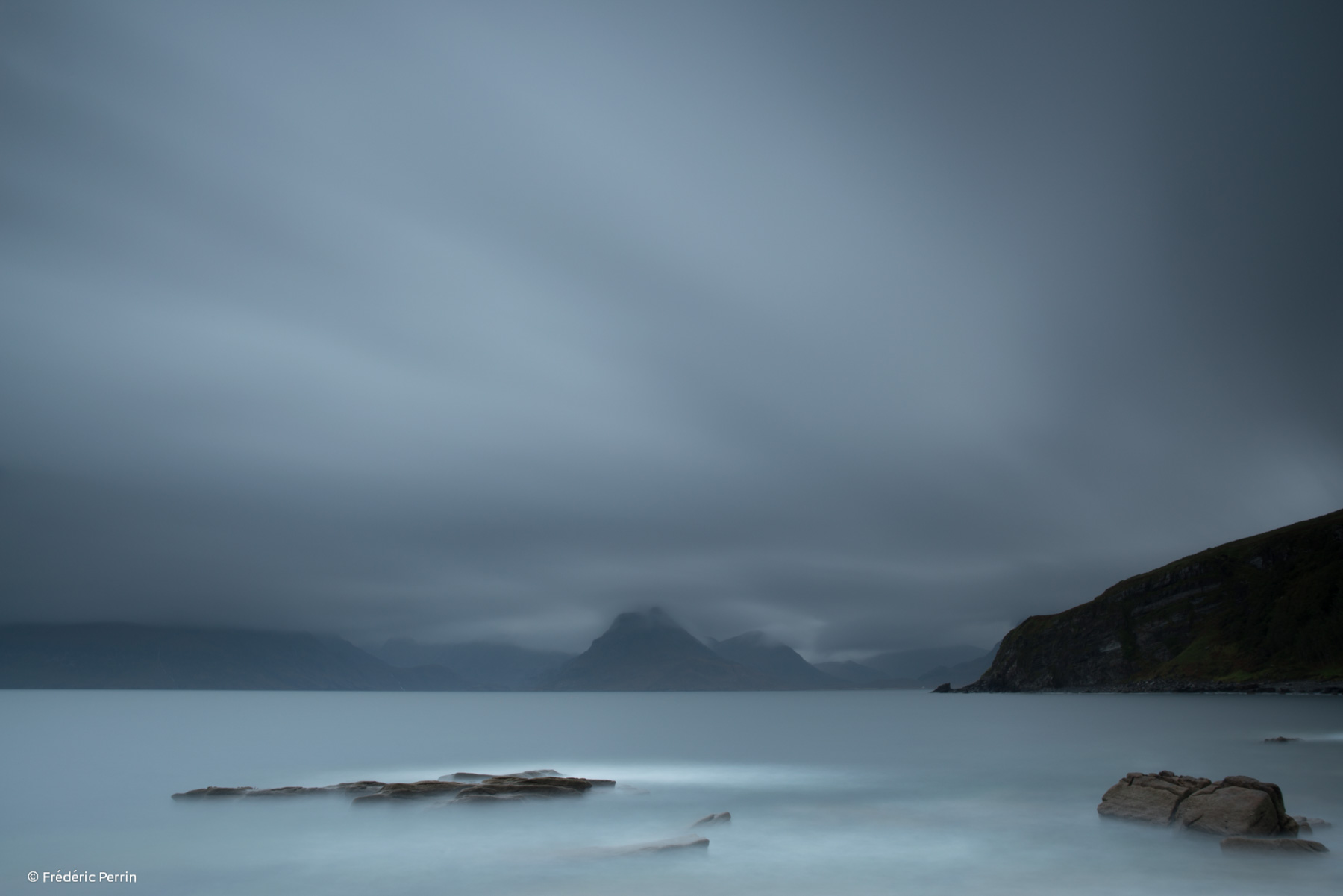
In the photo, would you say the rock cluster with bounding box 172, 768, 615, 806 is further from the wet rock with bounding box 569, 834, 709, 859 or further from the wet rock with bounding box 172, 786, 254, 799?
the wet rock with bounding box 569, 834, 709, 859

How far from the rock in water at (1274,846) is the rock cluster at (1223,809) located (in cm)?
2

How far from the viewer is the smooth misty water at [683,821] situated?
2069 centimetres

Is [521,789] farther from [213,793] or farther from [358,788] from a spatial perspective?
[213,793]

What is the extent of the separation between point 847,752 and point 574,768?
79.9 feet

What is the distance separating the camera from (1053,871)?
2120 centimetres

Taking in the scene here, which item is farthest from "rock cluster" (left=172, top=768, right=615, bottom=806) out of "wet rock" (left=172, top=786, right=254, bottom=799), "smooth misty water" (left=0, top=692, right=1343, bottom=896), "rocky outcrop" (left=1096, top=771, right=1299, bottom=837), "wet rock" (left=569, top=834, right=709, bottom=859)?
"rocky outcrop" (left=1096, top=771, right=1299, bottom=837)

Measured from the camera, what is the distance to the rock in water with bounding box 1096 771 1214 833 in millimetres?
25516

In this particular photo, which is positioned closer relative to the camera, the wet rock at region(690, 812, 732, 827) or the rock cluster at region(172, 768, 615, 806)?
the wet rock at region(690, 812, 732, 827)

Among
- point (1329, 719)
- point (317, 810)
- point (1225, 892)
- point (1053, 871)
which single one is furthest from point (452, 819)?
point (1329, 719)

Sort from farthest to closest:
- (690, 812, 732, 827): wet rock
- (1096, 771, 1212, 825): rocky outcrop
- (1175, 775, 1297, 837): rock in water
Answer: (690, 812, 732, 827): wet rock < (1096, 771, 1212, 825): rocky outcrop < (1175, 775, 1297, 837): rock in water

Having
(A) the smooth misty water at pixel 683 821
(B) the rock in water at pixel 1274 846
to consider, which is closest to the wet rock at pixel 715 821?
(A) the smooth misty water at pixel 683 821

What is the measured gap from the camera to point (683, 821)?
30.3 m

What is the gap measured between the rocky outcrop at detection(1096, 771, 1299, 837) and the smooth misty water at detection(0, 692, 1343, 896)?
30.7 inches

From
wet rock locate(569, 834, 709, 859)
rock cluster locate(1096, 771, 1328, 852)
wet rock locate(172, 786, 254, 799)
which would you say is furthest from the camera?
wet rock locate(172, 786, 254, 799)
